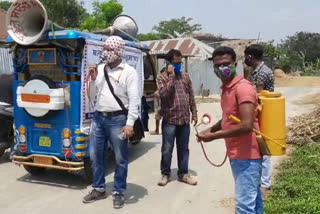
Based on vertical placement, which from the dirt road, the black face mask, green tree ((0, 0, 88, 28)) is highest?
green tree ((0, 0, 88, 28))

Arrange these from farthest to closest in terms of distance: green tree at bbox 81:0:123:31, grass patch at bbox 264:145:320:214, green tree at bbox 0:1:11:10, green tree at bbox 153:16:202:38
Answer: green tree at bbox 153:16:202:38, green tree at bbox 0:1:11:10, green tree at bbox 81:0:123:31, grass patch at bbox 264:145:320:214

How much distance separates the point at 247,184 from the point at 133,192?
8.72 ft

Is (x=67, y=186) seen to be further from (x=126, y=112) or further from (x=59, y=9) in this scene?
(x=59, y=9)

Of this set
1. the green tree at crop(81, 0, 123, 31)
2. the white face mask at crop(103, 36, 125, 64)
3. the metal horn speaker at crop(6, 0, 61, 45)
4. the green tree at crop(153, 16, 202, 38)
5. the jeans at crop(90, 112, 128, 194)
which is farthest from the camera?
the green tree at crop(153, 16, 202, 38)

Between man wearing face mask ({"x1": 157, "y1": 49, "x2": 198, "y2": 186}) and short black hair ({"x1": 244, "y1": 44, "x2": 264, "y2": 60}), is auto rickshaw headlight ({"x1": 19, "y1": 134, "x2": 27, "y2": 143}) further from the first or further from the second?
short black hair ({"x1": 244, "y1": 44, "x2": 264, "y2": 60})

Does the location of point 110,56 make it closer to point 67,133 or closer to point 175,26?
point 67,133

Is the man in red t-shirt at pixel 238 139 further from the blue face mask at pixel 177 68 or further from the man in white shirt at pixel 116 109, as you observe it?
the blue face mask at pixel 177 68

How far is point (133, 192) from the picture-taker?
5.68m

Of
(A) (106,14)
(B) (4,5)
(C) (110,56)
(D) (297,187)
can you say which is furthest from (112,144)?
(B) (4,5)

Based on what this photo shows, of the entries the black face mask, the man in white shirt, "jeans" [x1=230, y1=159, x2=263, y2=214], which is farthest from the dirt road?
the black face mask

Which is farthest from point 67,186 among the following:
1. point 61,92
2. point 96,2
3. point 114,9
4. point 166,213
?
point 96,2

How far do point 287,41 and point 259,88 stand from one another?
61707mm

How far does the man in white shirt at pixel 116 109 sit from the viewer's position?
4.88 metres

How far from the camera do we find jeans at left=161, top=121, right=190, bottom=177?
5836 mm
